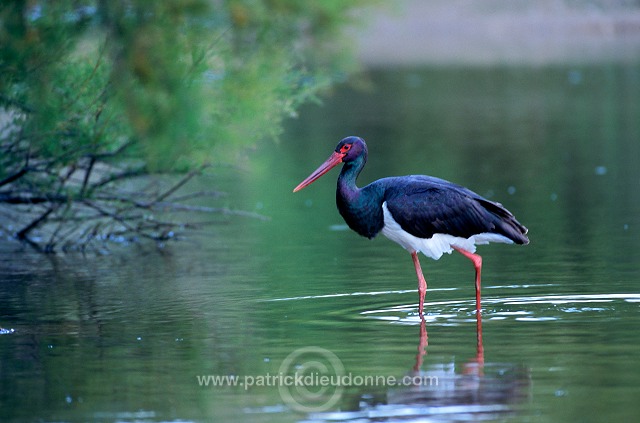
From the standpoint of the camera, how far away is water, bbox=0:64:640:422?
8.11 m

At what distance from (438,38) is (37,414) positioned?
245 ft

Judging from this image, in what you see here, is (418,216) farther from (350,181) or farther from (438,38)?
(438,38)

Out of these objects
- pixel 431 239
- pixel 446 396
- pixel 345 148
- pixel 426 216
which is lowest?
pixel 446 396

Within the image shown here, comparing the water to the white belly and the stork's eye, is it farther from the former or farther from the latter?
the stork's eye

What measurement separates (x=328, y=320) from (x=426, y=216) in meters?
1.06

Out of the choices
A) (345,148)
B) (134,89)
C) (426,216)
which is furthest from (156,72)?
(426,216)

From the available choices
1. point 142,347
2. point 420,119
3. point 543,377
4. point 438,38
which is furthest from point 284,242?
point 438,38

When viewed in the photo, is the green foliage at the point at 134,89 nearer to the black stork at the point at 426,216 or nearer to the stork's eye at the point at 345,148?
the stork's eye at the point at 345,148

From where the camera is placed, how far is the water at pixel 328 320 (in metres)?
8.11

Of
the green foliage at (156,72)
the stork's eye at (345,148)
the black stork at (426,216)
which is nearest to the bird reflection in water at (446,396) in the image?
the black stork at (426,216)

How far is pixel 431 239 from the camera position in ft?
35.8

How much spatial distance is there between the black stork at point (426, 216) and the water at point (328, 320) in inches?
18.3

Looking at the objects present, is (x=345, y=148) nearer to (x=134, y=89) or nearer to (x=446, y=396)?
(x=134, y=89)

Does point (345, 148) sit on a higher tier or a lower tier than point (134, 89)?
lower
